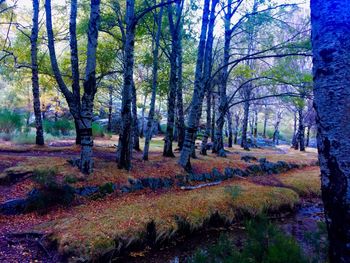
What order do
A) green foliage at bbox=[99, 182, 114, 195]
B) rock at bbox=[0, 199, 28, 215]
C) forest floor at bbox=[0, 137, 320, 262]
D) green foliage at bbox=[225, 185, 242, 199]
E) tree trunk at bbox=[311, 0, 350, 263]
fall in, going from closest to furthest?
tree trunk at bbox=[311, 0, 350, 263]
forest floor at bbox=[0, 137, 320, 262]
rock at bbox=[0, 199, 28, 215]
green foliage at bbox=[99, 182, 114, 195]
green foliage at bbox=[225, 185, 242, 199]

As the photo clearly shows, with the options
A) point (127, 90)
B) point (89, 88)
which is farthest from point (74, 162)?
point (127, 90)

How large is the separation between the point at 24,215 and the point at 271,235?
501cm

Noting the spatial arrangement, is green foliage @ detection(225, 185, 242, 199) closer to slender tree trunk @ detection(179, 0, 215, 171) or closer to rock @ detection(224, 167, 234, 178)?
slender tree trunk @ detection(179, 0, 215, 171)

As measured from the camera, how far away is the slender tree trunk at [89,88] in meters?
7.11

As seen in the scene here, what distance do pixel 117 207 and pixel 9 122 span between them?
9326mm

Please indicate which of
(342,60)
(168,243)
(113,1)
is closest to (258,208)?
(168,243)

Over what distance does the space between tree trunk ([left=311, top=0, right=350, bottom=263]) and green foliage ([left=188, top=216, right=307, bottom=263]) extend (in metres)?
0.55

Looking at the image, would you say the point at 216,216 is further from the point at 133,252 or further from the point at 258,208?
the point at 133,252

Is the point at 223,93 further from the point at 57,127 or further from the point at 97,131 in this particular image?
the point at 57,127

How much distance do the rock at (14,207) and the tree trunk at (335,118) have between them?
19.3 feet

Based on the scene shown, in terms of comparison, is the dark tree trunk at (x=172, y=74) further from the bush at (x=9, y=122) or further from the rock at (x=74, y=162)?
the bush at (x=9, y=122)

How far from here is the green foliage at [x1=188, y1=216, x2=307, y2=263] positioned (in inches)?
86.6

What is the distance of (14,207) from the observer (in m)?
5.66

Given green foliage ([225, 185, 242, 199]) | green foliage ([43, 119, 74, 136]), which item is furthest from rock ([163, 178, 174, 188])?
green foliage ([43, 119, 74, 136])
